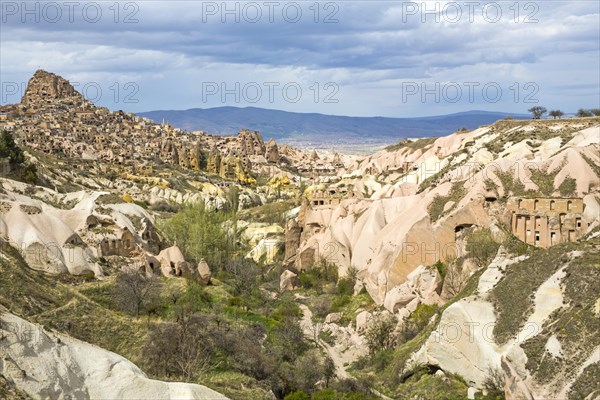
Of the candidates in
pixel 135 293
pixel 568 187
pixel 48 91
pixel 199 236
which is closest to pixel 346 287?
pixel 199 236

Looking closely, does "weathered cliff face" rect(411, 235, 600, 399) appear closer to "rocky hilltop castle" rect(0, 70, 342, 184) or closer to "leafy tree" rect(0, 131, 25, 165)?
"leafy tree" rect(0, 131, 25, 165)

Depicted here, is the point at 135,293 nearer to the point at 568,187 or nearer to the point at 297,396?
the point at 297,396

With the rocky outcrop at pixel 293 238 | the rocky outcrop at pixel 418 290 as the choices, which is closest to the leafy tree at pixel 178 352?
the rocky outcrop at pixel 418 290

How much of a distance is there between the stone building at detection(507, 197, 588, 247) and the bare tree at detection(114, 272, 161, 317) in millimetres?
19685

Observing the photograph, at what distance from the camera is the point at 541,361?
87.4ft

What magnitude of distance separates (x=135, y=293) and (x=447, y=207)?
63.3ft

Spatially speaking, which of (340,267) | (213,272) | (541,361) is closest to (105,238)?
(213,272)

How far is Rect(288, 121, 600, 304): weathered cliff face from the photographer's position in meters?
45.4

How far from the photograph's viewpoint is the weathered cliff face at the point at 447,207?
4544 centimetres

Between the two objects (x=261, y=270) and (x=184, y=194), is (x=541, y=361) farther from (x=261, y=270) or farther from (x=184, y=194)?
(x=184, y=194)

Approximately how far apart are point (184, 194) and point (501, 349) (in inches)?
2965

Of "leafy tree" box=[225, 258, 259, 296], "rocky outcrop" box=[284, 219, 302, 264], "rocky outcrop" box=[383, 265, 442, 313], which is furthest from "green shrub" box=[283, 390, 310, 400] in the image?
"rocky outcrop" box=[284, 219, 302, 264]

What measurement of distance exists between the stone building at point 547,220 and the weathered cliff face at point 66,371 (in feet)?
88.9

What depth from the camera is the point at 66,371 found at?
66.8ft
